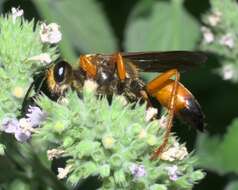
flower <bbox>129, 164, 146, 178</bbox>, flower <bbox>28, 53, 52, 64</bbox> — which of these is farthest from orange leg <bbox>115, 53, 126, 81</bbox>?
flower <bbox>129, 164, 146, 178</bbox>

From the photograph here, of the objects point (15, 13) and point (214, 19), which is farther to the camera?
point (214, 19)

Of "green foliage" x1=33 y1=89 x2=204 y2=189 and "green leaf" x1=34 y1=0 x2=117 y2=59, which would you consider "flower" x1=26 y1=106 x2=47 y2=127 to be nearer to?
"green foliage" x1=33 y1=89 x2=204 y2=189

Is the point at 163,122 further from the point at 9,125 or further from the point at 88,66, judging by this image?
the point at 9,125

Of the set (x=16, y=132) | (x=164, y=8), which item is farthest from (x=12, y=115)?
(x=164, y=8)

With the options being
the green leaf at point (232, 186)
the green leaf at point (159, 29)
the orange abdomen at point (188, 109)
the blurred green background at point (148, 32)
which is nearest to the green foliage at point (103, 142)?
the orange abdomen at point (188, 109)

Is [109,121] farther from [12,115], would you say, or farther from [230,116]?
[230,116]

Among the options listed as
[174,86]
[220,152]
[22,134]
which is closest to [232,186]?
[220,152]
